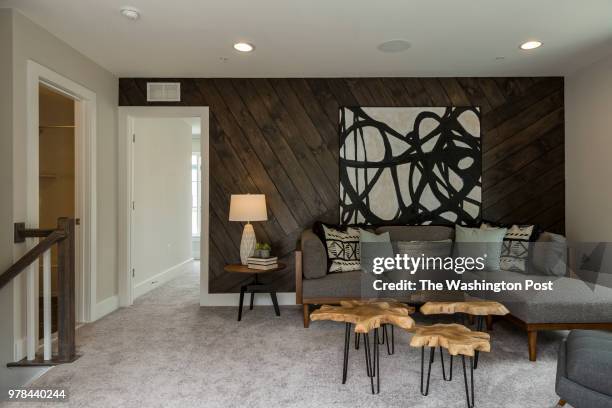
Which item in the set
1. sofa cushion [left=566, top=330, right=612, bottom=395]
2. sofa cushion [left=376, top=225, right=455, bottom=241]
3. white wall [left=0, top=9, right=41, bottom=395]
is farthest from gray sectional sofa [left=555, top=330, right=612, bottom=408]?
white wall [left=0, top=9, right=41, bottom=395]

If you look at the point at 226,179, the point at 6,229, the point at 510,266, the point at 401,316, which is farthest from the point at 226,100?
the point at 510,266

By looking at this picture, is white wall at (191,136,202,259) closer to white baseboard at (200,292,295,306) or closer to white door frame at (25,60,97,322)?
white baseboard at (200,292,295,306)

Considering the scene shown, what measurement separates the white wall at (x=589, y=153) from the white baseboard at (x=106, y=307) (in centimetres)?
489

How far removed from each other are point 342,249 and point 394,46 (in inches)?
75.0

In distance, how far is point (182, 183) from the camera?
21.5 ft

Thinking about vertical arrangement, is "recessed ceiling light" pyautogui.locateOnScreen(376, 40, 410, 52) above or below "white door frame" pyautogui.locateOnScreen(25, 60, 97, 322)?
above

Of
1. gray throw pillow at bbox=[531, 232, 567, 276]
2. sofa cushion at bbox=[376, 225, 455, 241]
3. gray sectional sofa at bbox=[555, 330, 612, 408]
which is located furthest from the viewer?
sofa cushion at bbox=[376, 225, 455, 241]

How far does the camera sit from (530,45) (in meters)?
3.42

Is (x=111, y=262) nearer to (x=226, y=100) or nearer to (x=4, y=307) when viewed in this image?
(x=4, y=307)

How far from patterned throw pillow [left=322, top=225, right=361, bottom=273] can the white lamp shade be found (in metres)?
0.68

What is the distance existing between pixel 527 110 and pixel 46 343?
491 cm

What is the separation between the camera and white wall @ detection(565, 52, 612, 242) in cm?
370

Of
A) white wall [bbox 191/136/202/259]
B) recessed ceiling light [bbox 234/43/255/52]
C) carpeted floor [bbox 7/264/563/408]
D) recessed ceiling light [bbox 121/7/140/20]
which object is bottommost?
carpeted floor [bbox 7/264/563/408]

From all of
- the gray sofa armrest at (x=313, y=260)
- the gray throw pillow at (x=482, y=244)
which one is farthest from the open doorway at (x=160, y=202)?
the gray throw pillow at (x=482, y=244)
